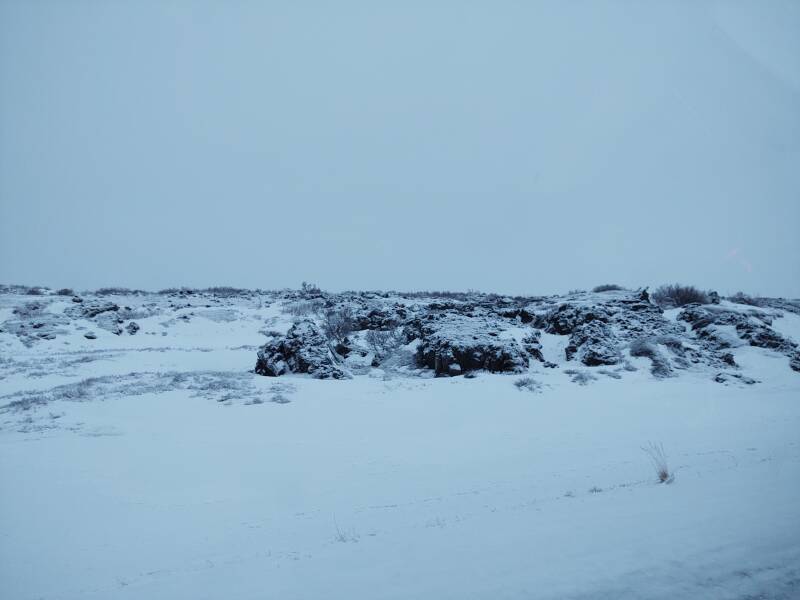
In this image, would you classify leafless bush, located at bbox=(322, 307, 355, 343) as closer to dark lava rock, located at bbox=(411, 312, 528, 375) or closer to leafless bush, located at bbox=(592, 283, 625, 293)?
dark lava rock, located at bbox=(411, 312, 528, 375)

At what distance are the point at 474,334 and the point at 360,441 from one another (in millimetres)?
6727

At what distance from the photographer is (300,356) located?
11.9m

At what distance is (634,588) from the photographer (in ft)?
9.58

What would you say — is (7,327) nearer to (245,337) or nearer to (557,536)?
(245,337)

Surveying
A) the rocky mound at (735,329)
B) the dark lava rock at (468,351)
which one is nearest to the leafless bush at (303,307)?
the dark lava rock at (468,351)

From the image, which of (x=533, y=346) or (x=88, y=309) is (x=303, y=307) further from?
(x=533, y=346)

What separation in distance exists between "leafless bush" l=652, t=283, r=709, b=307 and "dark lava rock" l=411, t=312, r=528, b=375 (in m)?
14.2

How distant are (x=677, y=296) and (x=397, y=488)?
918 inches

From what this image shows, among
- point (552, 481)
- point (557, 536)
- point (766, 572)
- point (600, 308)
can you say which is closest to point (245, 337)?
point (600, 308)

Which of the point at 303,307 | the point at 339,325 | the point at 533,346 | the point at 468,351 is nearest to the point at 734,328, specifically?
the point at 533,346

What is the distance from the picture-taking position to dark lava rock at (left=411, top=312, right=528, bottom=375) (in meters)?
11.9

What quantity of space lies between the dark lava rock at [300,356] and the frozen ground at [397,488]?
574 millimetres

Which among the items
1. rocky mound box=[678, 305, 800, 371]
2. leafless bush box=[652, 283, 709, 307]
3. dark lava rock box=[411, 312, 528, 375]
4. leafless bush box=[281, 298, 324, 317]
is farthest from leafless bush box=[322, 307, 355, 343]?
leafless bush box=[652, 283, 709, 307]

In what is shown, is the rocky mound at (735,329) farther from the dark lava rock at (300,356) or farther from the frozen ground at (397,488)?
the dark lava rock at (300,356)
